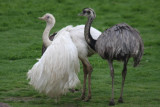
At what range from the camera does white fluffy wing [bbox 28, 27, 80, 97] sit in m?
8.71

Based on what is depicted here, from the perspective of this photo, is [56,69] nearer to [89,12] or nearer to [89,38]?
[89,38]

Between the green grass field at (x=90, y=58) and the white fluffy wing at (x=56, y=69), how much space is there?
36 cm

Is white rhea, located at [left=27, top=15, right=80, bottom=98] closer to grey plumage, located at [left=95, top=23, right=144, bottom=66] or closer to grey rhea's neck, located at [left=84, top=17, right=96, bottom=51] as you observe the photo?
grey rhea's neck, located at [left=84, top=17, right=96, bottom=51]

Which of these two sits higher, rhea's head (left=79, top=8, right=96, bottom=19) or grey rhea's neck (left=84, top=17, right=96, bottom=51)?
rhea's head (left=79, top=8, right=96, bottom=19)

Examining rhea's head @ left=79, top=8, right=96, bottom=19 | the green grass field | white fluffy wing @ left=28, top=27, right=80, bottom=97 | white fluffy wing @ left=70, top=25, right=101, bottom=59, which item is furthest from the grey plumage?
the green grass field

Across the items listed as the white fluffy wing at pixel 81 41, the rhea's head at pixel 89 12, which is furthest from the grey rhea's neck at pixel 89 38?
the rhea's head at pixel 89 12

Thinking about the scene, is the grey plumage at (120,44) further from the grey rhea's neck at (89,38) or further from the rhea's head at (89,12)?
the rhea's head at (89,12)

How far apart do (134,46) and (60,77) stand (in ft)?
5.16

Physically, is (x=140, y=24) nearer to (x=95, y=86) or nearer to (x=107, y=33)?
(x=95, y=86)

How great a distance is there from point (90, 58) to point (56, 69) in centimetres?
407

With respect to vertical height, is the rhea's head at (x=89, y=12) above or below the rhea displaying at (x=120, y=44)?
above

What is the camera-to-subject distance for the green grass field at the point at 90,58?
9.28 metres

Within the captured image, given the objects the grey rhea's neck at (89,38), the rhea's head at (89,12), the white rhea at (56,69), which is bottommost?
the white rhea at (56,69)

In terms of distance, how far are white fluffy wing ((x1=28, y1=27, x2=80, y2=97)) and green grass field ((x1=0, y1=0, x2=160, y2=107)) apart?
1.18ft
